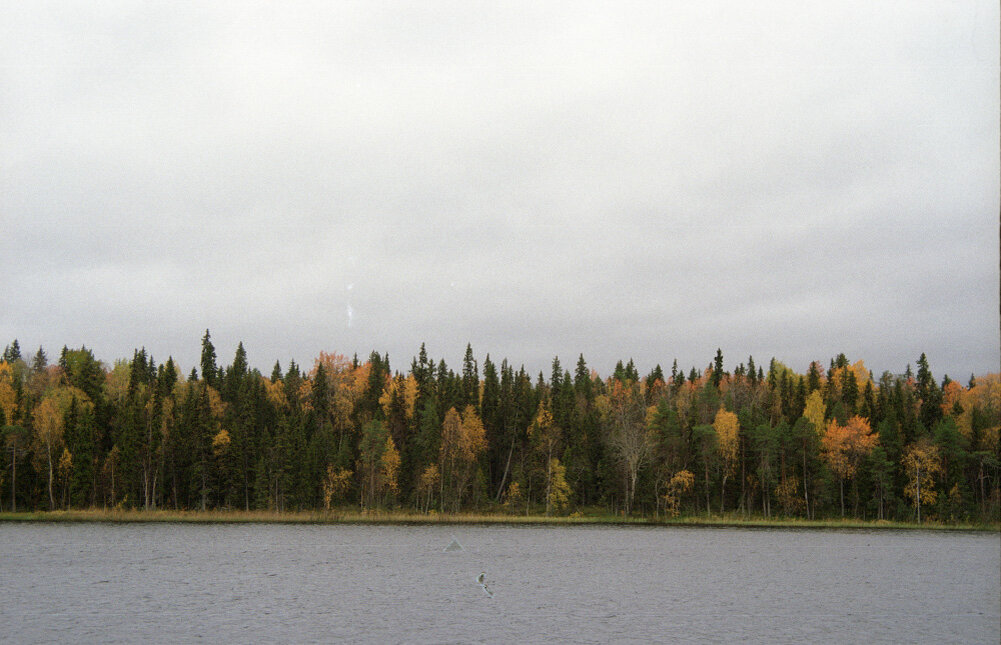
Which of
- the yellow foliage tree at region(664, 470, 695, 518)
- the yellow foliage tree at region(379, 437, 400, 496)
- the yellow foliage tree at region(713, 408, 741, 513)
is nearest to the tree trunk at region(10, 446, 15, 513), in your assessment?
the yellow foliage tree at region(379, 437, 400, 496)

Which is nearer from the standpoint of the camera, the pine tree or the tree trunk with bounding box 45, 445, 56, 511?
the tree trunk with bounding box 45, 445, 56, 511

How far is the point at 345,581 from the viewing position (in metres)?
61.5

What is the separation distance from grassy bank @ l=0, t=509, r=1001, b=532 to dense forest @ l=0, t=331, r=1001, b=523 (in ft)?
9.97

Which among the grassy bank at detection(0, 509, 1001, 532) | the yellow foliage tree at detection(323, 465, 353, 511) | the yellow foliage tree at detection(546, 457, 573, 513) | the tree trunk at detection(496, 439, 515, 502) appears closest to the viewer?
the grassy bank at detection(0, 509, 1001, 532)

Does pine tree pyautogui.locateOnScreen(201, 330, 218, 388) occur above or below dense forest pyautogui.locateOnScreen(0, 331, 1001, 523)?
above

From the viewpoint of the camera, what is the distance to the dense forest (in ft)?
441

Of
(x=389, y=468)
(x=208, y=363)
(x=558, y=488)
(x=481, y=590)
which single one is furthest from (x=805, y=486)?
(x=208, y=363)

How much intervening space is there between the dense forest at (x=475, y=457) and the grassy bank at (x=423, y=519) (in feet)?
9.97

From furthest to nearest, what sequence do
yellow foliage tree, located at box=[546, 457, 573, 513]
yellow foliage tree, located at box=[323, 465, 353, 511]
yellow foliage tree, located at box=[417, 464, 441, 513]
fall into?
1. yellow foliage tree, located at box=[417, 464, 441, 513]
2. yellow foliage tree, located at box=[546, 457, 573, 513]
3. yellow foliage tree, located at box=[323, 465, 353, 511]

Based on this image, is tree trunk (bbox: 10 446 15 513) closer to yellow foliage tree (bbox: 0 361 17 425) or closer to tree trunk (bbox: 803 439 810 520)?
yellow foliage tree (bbox: 0 361 17 425)

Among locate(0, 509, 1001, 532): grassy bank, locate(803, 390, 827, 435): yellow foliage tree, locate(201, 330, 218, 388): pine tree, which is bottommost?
locate(0, 509, 1001, 532): grassy bank

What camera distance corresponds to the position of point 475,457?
509ft

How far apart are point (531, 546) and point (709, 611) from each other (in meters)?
43.9

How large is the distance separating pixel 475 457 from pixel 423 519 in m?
25.6
